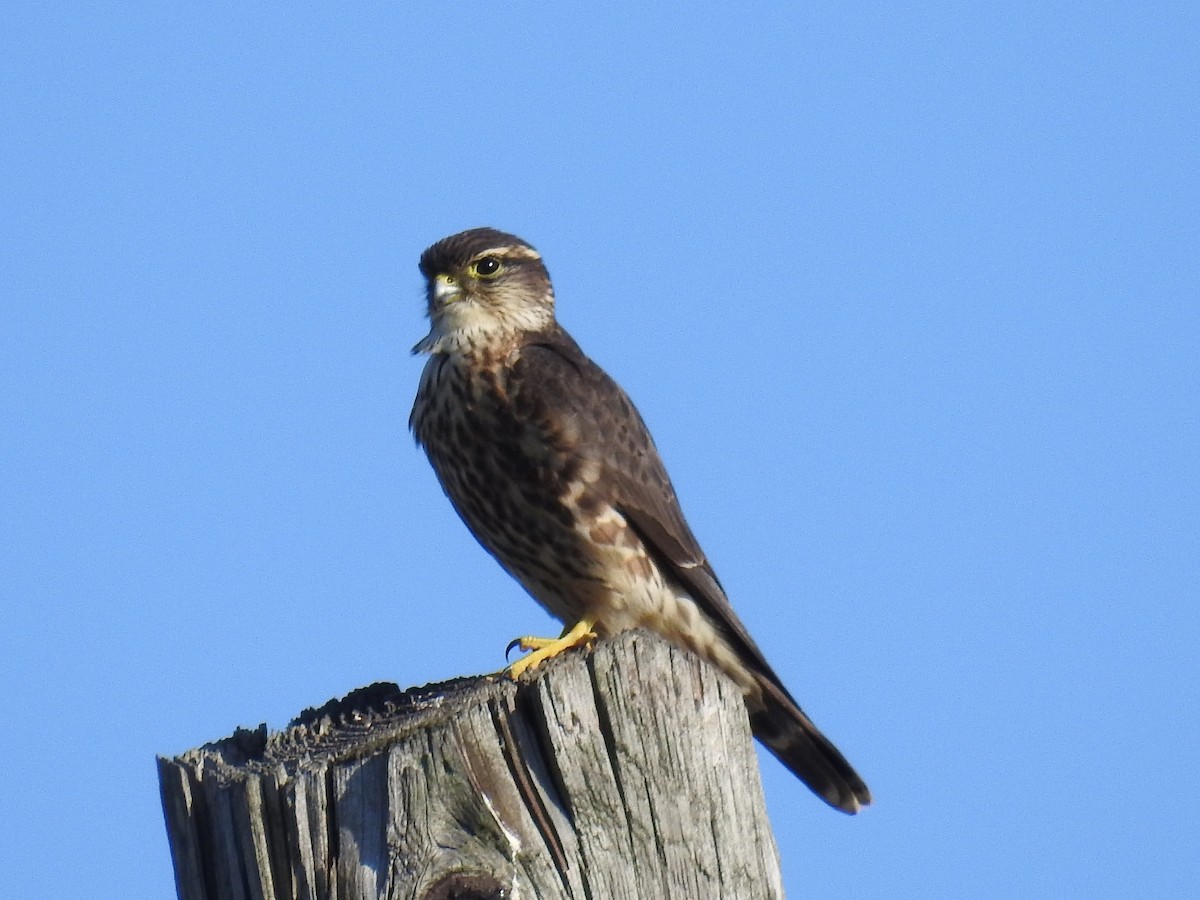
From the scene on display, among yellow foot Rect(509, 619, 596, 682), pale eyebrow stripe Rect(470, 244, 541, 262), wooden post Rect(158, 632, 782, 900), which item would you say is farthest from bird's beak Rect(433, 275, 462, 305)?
wooden post Rect(158, 632, 782, 900)

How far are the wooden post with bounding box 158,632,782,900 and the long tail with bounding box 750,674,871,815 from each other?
6.12 feet

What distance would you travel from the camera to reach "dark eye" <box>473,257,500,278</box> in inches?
204

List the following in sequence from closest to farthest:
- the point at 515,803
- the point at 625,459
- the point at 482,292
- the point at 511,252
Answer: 1. the point at 515,803
2. the point at 625,459
3. the point at 482,292
4. the point at 511,252

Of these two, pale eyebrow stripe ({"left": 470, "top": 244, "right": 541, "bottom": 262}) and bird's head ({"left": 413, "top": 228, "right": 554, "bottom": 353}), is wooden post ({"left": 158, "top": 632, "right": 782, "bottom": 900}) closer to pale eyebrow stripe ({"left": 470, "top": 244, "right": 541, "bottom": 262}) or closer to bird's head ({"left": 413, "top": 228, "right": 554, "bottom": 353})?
bird's head ({"left": 413, "top": 228, "right": 554, "bottom": 353})

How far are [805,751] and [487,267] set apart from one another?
1.91 meters

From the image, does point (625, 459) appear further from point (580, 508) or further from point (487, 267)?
point (487, 267)

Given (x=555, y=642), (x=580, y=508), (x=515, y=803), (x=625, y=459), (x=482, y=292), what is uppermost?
(x=482, y=292)

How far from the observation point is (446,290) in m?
A: 5.13

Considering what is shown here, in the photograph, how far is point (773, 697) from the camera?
457cm

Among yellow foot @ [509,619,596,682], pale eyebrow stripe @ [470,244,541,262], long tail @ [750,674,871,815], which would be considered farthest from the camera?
pale eyebrow stripe @ [470,244,541,262]

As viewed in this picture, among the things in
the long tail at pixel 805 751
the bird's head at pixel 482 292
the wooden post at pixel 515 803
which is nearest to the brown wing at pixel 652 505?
the long tail at pixel 805 751

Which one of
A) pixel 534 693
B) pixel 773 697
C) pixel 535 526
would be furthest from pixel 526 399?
pixel 534 693

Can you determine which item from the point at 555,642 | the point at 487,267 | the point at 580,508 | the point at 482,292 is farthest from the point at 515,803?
the point at 487,267

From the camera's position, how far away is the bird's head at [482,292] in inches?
197
